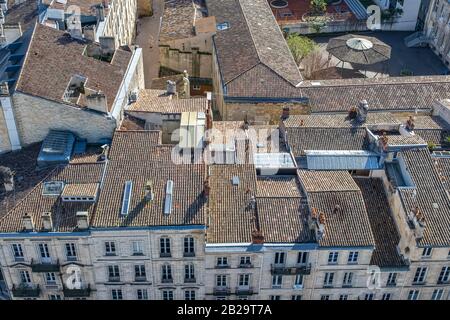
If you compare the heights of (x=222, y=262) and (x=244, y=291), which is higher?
(x=222, y=262)

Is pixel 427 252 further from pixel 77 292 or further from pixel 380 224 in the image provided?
pixel 77 292

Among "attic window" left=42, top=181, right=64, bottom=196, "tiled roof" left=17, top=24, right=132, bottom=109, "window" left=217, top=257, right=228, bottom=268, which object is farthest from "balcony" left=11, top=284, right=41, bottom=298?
"tiled roof" left=17, top=24, right=132, bottom=109

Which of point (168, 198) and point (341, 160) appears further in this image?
point (341, 160)

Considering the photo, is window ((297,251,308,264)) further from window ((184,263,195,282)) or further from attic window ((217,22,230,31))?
attic window ((217,22,230,31))

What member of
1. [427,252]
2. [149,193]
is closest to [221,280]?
[149,193]

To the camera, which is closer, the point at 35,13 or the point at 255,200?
the point at 255,200

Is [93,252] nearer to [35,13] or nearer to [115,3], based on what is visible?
[35,13]

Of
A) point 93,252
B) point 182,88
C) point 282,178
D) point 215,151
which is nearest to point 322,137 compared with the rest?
point 282,178
